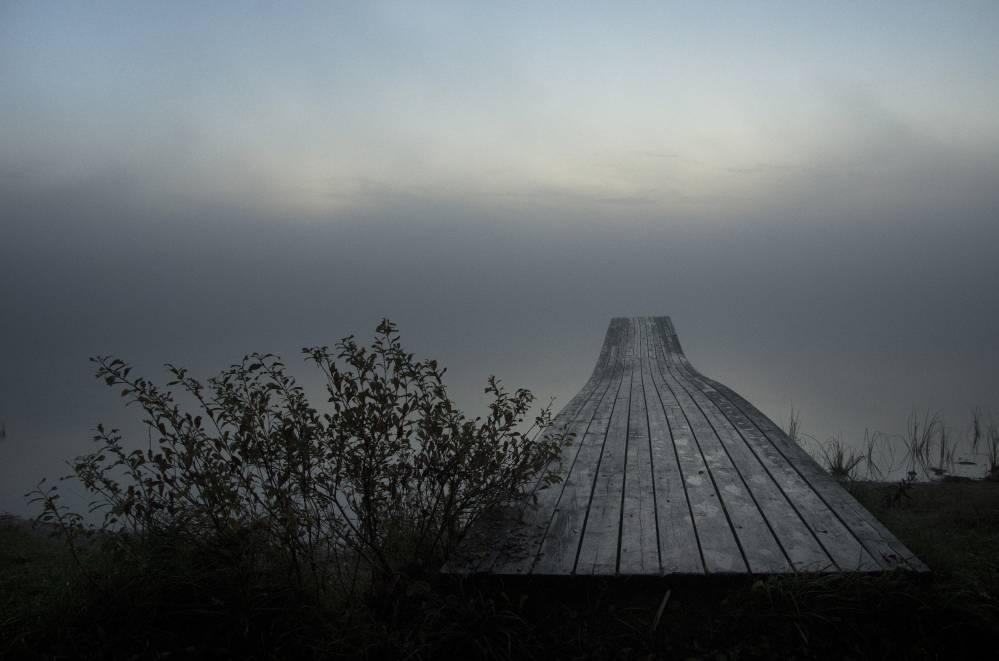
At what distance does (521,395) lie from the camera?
313cm

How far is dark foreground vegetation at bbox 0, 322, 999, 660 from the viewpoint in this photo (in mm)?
2281

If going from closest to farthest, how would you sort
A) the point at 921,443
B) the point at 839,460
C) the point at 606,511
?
the point at 606,511, the point at 839,460, the point at 921,443

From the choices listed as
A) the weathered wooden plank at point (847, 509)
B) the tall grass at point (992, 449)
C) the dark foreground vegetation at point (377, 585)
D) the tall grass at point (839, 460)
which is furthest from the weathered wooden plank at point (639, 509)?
the tall grass at point (992, 449)

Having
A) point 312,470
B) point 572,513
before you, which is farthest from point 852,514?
point 312,470

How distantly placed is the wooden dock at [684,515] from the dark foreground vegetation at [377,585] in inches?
4.0

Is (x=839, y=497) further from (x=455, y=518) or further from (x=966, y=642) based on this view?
(x=455, y=518)

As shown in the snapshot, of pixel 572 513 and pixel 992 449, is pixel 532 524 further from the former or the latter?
pixel 992 449

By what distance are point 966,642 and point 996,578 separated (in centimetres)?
38

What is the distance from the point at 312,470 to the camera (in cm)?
302

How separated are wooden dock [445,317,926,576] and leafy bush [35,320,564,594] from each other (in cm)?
25

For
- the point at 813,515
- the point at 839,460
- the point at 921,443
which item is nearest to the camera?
the point at 813,515

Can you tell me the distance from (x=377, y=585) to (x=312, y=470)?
1.99 ft

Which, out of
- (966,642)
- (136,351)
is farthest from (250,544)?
(136,351)

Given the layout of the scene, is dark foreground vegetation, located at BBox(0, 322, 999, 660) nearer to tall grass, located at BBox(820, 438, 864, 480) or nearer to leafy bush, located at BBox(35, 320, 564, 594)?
leafy bush, located at BBox(35, 320, 564, 594)
